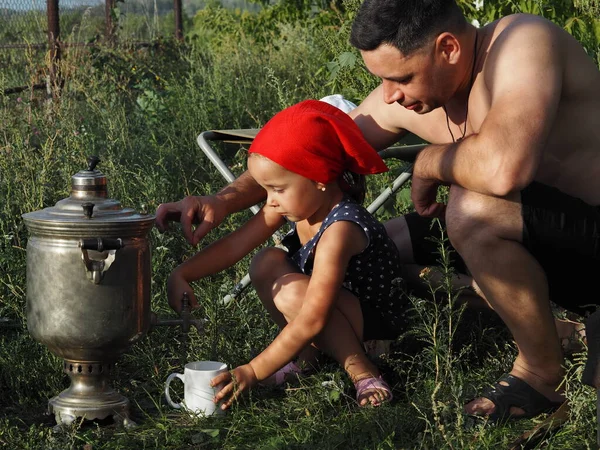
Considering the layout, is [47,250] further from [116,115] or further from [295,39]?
[295,39]

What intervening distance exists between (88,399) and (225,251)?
799mm

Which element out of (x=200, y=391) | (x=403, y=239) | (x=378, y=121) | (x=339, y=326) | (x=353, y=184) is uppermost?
(x=378, y=121)

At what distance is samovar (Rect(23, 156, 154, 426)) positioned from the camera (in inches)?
126

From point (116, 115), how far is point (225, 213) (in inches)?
123

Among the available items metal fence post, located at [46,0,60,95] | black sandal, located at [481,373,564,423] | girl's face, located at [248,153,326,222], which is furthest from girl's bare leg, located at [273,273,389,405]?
metal fence post, located at [46,0,60,95]

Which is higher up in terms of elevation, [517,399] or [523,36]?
[523,36]

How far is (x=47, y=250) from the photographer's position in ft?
10.7

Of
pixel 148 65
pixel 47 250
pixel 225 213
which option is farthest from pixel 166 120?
pixel 47 250

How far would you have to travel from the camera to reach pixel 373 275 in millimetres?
3691

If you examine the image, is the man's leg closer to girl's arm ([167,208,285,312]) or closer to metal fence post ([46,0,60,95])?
girl's arm ([167,208,285,312])

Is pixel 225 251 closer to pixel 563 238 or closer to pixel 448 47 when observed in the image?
pixel 448 47

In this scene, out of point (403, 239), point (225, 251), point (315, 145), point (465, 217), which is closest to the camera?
point (465, 217)

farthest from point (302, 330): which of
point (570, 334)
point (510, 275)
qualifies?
point (570, 334)

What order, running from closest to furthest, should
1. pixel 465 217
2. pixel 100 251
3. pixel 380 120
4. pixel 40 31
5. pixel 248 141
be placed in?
1. pixel 100 251
2. pixel 465 217
3. pixel 380 120
4. pixel 248 141
5. pixel 40 31
